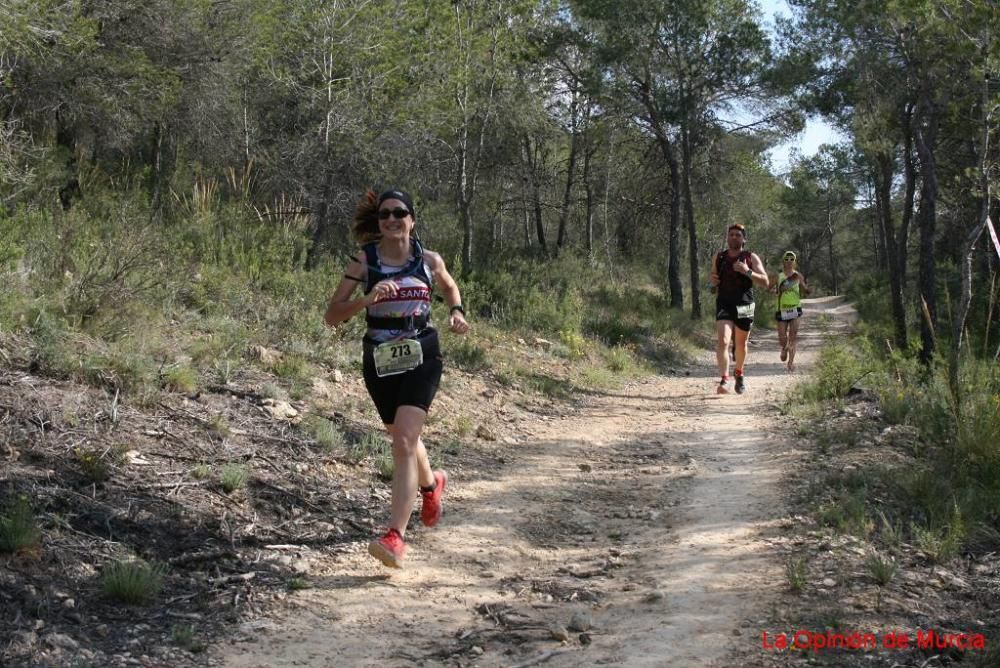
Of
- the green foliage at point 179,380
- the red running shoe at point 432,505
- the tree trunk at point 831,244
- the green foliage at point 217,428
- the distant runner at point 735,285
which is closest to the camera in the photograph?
the red running shoe at point 432,505

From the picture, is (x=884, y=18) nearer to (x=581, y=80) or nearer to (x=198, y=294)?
(x=581, y=80)

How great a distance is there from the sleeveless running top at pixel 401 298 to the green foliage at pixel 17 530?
1.80 m

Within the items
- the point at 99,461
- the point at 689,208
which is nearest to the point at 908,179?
the point at 689,208

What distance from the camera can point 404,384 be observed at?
441 cm

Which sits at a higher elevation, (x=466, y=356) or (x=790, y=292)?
(x=790, y=292)

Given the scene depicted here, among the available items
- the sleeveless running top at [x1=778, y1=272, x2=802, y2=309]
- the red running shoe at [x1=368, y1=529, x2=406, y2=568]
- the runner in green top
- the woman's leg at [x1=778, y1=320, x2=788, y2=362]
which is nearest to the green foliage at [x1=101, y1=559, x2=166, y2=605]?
the red running shoe at [x1=368, y1=529, x2=406, y2=568]

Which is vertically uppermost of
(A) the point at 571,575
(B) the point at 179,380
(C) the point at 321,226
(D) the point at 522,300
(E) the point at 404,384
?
(C) the point at 321,226

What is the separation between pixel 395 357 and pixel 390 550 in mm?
986

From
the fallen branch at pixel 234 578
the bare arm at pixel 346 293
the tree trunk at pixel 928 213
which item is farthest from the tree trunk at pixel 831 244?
the fallen branch at pixel 234 578

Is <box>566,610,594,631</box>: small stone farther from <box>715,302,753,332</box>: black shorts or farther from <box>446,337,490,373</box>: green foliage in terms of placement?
<box>715,302,753,332</box>: black shorts

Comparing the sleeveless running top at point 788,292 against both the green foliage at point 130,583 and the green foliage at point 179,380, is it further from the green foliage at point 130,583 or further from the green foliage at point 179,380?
the green foliage at point 130,583

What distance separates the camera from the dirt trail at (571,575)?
3506 mm

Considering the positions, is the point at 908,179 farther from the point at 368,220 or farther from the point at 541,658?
the point at 541,658

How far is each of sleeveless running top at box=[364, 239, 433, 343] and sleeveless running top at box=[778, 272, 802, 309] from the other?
9481 millimetres
